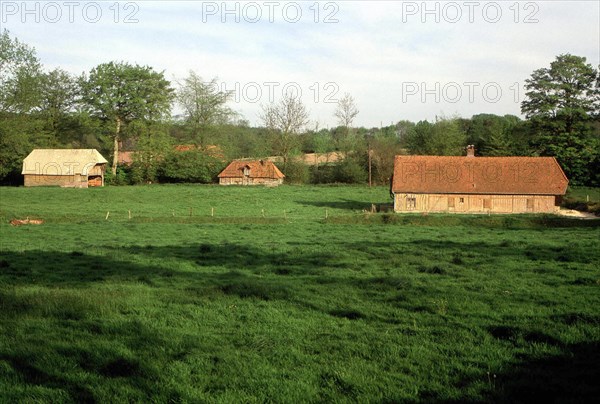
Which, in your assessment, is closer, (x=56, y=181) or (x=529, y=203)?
(x=529, y=203)

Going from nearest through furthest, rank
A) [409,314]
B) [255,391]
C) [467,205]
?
[255,391] → [409,314] → [467,205]

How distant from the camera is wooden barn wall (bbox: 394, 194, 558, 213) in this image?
45.3m

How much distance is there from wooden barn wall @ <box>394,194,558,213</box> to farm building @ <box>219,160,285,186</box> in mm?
26913

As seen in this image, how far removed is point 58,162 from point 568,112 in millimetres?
58096

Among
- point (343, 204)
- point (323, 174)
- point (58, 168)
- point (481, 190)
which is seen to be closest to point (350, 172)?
point (323, 174)

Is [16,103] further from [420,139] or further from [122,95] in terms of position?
[420,139]

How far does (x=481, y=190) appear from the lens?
45.5m

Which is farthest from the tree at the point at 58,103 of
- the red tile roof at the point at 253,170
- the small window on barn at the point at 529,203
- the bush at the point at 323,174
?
the small window on barn at the point at 529,203

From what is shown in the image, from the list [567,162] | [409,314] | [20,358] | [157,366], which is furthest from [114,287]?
[567,162]

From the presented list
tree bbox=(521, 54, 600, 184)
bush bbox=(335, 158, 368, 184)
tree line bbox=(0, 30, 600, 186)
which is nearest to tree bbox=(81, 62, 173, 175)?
tree line bbox=(0, 30, 600, 186)

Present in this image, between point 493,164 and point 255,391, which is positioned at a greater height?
point 493,164

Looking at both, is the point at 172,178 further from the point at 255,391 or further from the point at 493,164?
the point at 255,391

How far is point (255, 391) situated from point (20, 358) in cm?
315

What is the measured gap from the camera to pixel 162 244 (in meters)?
21.0
